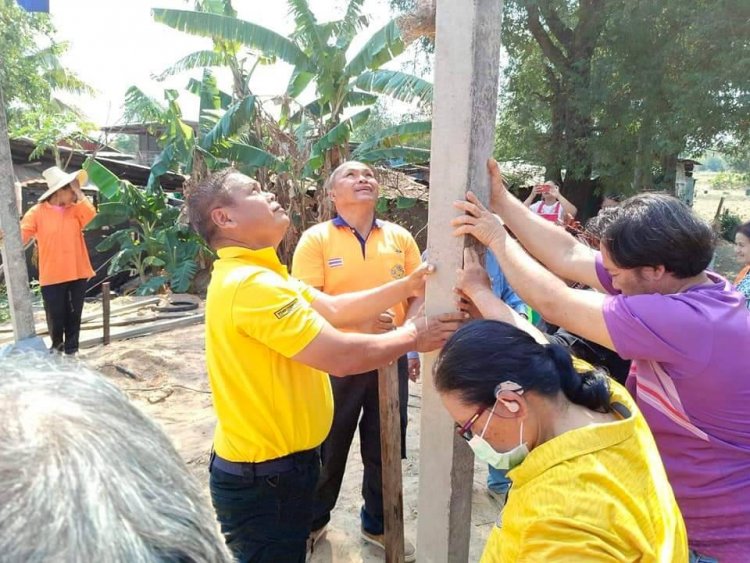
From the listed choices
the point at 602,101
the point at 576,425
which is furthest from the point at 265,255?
the point at 602,101

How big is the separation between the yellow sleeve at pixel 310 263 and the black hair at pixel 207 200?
0.91 meters

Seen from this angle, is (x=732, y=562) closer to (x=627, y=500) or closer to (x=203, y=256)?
(x=627, y=500)

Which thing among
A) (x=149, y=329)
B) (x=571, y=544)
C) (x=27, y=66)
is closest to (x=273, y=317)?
(x=571, y=544)

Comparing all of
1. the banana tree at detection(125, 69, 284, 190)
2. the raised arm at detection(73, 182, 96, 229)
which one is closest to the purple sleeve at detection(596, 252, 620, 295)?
the raised arm at detection(73, 182, 96, 229)

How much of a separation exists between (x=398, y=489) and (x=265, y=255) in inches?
50.3

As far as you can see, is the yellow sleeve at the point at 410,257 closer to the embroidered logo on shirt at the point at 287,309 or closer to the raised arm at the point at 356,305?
the raised arm at the point at 356,305

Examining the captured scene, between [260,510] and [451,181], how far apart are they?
1.29m

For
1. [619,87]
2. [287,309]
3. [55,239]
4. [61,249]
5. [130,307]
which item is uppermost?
[619,87]

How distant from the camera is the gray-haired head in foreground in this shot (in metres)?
0.55

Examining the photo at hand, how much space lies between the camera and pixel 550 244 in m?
2.13

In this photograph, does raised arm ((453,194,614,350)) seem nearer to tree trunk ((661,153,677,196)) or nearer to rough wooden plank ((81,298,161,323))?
rough wooden plank ((81,298,161,323))

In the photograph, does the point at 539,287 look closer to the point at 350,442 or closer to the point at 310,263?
the point at 310,263

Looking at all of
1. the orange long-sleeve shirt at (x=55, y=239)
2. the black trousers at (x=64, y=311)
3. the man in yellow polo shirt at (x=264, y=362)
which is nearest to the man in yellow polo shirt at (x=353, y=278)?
the man in yellow polo shirt at (x=264, y=362)

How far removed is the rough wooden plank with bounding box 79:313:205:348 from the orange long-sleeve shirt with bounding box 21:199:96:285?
1363 millimetres
